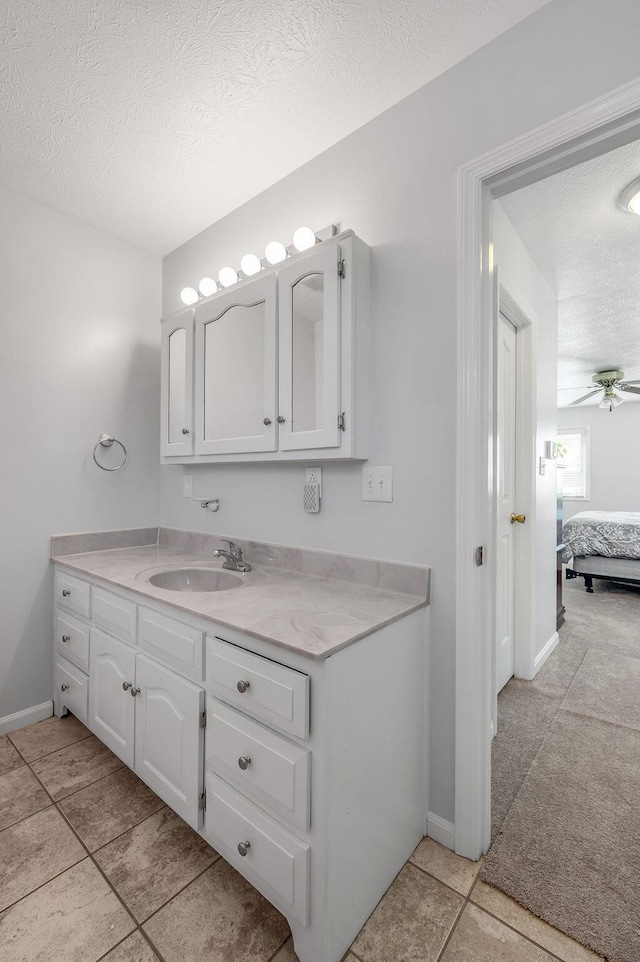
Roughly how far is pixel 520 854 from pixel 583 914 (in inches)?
7.8

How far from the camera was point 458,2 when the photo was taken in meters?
1.15

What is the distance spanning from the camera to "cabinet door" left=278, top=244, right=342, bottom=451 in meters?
1.42

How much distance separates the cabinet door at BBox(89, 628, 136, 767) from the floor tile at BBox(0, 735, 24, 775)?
1.01 feet

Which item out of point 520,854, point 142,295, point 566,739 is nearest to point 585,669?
point 566,739

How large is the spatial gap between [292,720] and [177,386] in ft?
5.32

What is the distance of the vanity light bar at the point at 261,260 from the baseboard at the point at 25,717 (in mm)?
2024

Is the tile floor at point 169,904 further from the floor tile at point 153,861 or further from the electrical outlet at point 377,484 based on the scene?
the electrical outlet at point 377,484

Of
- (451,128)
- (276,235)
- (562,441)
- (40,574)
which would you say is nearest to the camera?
(451,128)

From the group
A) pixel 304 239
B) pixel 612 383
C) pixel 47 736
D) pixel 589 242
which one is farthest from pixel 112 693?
pixel 612 383

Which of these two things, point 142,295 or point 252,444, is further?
point 142,295

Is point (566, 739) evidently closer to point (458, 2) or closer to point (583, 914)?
point (583, 914)

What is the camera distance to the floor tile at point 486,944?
99 cm

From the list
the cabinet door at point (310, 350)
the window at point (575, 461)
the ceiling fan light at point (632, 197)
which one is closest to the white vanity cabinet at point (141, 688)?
the cabinet door at point (310, 350)

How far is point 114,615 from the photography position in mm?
1571
